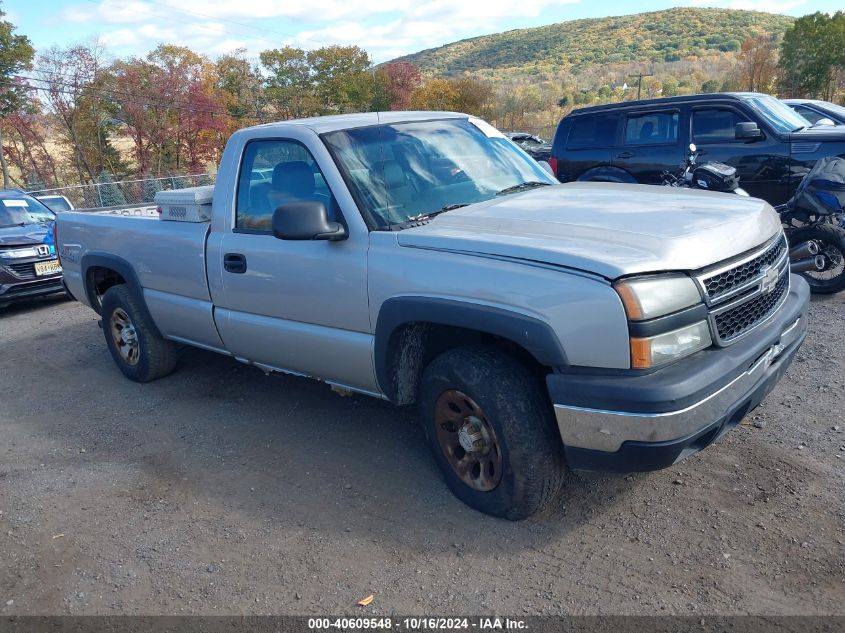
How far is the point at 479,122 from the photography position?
4.78m

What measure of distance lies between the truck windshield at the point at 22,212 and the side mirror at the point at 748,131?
920 centimetres

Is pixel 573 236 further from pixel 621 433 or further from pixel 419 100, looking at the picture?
pixel 419 100

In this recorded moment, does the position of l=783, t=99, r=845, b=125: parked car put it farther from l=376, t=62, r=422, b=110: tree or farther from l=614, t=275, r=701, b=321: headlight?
l=376, t=62, r=422, b=110: tree

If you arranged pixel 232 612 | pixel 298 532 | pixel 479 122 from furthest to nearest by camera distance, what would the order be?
pixel 479 122
pixel 298 532
pixel 232 612

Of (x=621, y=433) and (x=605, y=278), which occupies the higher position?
(x=605, y=278)

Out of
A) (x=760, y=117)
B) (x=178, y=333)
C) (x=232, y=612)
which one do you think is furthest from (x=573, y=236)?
(x=760, y=117)

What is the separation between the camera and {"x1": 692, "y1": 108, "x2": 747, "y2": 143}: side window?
8758 millimetres

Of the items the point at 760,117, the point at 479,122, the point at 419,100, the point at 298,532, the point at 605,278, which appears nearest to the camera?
the point at 605,278

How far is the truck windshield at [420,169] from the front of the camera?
12.6 ft

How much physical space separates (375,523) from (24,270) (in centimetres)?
755

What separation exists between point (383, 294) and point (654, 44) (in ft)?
240

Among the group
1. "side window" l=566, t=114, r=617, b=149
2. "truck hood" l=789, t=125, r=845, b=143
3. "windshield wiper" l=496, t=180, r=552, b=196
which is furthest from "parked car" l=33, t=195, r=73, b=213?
"truck hood" l=789, t=125, r=845, b=143

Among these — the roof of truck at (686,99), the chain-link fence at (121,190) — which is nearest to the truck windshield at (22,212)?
the roof of truck at (686,99)

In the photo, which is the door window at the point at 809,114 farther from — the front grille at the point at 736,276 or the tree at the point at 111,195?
the tree at the point at 111,195
